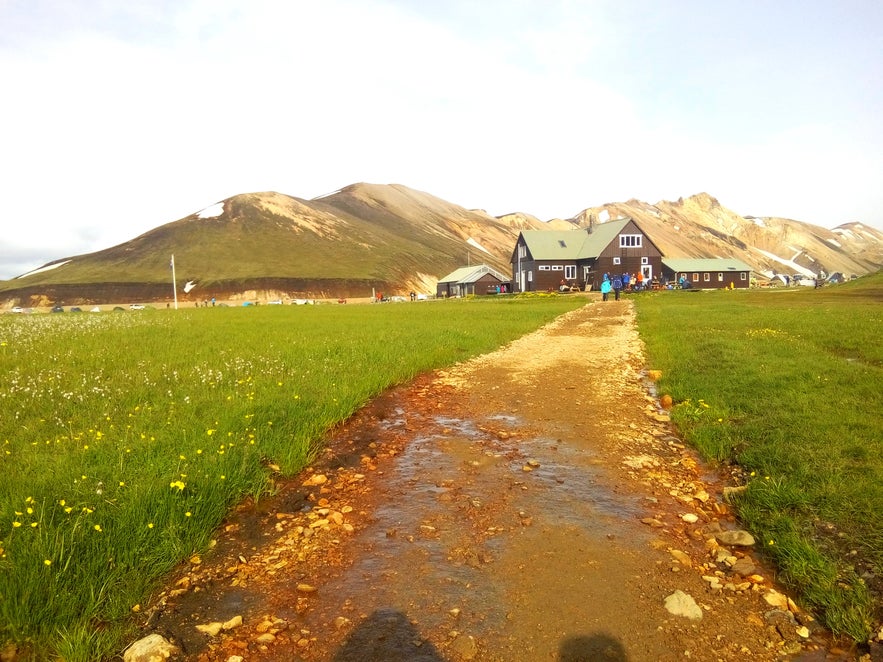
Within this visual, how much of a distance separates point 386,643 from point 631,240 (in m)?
88.1

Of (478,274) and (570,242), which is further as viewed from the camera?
(478,274)

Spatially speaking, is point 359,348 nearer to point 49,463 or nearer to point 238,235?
point 49,463

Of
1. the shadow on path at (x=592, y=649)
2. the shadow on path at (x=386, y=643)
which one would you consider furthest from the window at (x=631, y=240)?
the shadow on path at (x=386, y=643)

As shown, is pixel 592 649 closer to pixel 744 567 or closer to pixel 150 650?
pixel 744 567

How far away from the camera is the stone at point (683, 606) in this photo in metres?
4.46

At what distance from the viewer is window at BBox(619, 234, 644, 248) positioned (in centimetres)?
8419

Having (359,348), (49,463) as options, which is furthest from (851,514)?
(359,348)

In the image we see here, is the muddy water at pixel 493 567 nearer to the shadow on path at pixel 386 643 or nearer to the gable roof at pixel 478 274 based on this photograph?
the shadow on path at pixel 386 643

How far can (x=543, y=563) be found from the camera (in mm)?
5215

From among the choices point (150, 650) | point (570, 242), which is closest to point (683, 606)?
point (150, 650)

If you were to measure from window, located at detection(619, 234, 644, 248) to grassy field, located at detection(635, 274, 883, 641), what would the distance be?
70606 millimetres

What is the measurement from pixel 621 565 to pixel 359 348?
13041mm

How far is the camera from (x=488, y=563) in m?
5.23

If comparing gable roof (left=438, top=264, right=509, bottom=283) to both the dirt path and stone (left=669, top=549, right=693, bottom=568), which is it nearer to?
the dirt path
